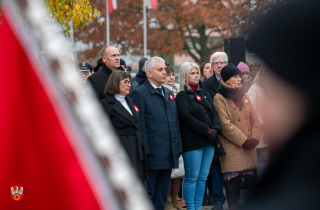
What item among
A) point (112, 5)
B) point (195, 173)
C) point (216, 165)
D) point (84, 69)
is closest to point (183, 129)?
point (195, 173)

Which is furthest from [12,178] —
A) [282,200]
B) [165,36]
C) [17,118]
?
[165,36]

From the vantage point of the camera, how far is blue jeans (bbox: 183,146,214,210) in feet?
17.6

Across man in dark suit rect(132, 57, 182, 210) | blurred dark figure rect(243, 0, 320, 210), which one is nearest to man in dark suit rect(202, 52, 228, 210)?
man in dark suit rect(132, 57, 182, 210)

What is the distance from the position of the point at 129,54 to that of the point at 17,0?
24627 millimetres

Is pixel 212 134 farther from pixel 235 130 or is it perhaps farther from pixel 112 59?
pixel 112 59

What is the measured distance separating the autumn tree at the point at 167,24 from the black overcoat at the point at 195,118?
1872 centimetres

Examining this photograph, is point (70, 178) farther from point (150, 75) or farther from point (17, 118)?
point (150, 75)

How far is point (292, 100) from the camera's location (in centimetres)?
97

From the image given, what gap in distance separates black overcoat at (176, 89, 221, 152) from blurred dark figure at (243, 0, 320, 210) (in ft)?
13.9

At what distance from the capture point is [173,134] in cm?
519

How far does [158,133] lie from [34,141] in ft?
12.9

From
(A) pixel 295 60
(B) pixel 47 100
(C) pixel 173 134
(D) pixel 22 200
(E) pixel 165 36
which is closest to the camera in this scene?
(A) pixel 295 60

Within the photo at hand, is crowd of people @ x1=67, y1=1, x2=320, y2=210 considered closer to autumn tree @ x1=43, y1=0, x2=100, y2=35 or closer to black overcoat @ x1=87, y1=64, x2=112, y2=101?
black overcoat @ x1=87, y1=64, x2=112, y2=101

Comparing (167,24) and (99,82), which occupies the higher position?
(167,24)
